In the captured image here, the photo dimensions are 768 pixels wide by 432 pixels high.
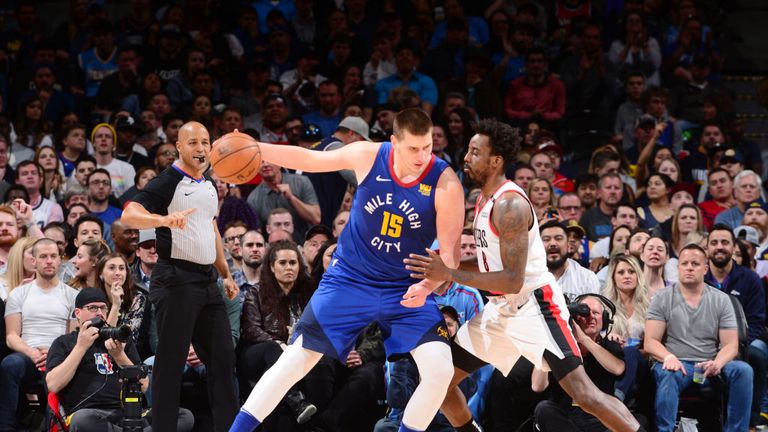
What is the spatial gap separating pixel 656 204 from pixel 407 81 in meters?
3.60

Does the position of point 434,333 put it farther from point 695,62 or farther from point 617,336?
point 695,62

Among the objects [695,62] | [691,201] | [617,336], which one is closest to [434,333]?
[617,336]

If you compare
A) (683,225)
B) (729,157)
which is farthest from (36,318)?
(729,157)

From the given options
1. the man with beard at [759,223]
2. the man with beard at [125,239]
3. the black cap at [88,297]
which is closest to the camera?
the black cap at [88,297]

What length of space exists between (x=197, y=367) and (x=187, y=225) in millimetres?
2072

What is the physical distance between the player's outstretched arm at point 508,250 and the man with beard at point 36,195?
558cm

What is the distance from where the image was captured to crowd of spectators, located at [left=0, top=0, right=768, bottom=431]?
837cm

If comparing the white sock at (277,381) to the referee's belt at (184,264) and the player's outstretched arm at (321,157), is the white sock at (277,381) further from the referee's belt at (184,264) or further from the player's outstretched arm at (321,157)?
the referee's belt at (184,264)

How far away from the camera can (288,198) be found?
10508mm

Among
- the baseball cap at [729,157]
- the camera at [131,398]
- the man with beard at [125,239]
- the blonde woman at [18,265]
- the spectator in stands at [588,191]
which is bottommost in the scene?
the camera at [131,398]

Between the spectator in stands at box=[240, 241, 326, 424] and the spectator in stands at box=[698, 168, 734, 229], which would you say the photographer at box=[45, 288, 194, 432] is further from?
the spectator in stands at box=[698, 168, 734, 229]

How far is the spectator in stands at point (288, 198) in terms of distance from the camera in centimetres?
1048

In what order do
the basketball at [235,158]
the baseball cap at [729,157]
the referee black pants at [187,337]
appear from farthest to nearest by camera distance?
the baseball cap at [729,157] → the referee black pants at [187,337] → the basketball at [235,158]

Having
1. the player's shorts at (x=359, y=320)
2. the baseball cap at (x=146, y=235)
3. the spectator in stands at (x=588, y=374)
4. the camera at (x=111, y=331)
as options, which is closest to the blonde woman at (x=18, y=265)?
the baseball cap at (x=146, y=235)
